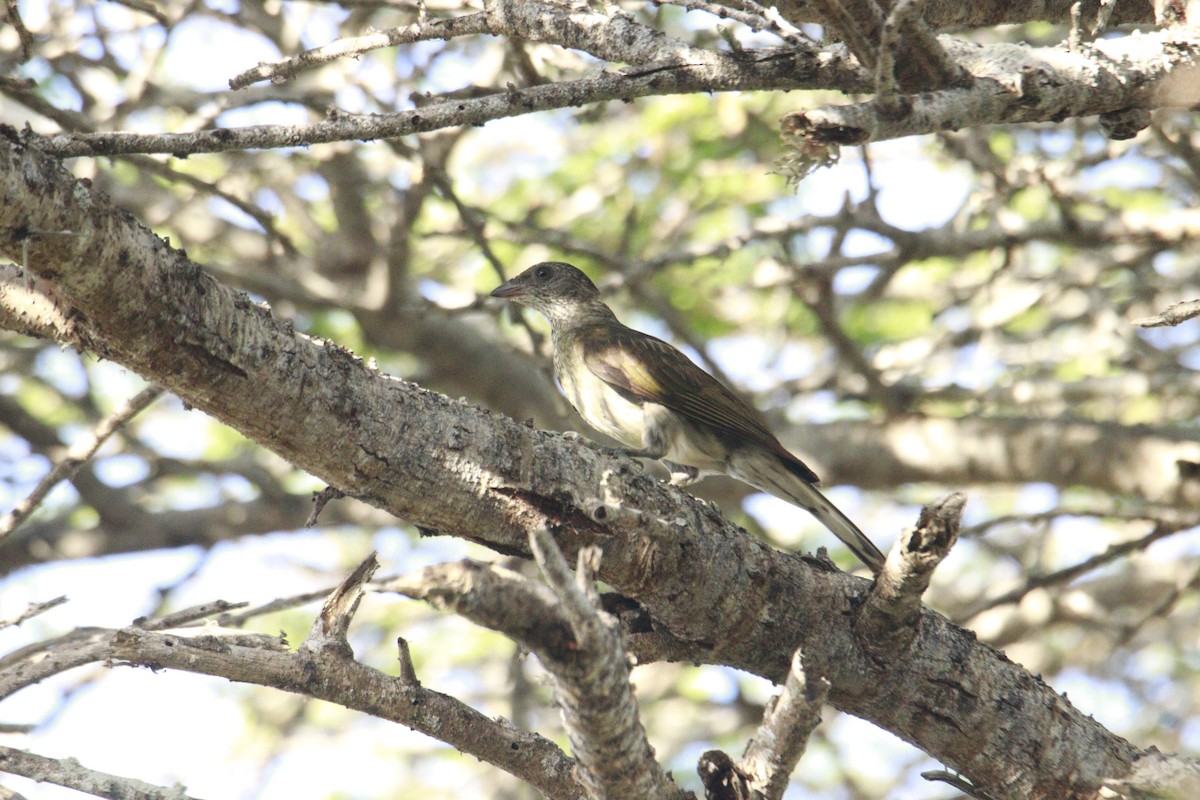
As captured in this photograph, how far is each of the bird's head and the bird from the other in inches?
16.0

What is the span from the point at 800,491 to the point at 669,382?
91cm

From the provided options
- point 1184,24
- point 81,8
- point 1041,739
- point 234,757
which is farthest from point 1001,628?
point 81,8

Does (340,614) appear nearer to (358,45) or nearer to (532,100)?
(532,100)

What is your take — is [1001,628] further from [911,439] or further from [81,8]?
[81,8]

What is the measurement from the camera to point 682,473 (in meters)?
6.67

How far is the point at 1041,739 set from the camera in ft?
12.1

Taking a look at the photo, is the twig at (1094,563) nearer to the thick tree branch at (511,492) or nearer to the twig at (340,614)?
the thick tree branch at (511,492)

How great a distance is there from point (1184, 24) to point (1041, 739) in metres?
2.37

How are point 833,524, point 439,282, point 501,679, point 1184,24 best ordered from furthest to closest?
point 439,282
point 501,679
point 833,524
point 1184,24

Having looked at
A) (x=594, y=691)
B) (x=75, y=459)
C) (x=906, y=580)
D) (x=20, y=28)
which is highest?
(x=20, y=28)

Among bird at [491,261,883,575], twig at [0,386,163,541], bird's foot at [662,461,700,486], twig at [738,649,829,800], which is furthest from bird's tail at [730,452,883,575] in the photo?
twig at [0,386,163,541]

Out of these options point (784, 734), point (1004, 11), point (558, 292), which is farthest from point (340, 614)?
point (558, 292)

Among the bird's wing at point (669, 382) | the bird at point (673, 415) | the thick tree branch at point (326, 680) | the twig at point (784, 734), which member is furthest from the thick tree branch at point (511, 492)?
the bird's wing at point (669, 382)

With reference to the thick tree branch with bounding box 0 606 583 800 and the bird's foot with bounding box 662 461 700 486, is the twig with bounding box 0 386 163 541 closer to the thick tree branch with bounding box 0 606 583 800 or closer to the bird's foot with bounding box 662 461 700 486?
the thick tree branch with bounding box 0 606 583 800
